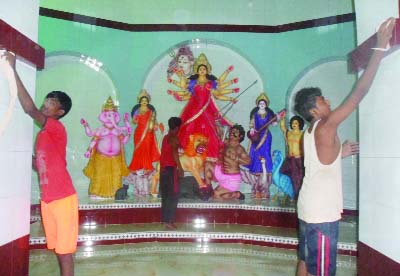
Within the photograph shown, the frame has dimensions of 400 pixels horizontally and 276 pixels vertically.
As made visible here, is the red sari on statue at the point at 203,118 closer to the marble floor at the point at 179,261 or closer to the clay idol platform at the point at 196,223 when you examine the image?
the clay idol platform at the point at 196,223

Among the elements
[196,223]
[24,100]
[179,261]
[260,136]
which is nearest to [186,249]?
[179,261]

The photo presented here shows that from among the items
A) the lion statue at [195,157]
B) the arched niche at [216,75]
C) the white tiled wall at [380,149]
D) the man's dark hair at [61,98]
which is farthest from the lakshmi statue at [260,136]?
the man's dark hair at [61,98]

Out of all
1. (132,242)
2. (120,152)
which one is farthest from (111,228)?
(120,152)

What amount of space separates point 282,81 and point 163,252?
4.15 m

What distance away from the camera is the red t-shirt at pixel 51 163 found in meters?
3.00

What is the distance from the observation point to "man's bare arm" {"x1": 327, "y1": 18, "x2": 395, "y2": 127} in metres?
2.54

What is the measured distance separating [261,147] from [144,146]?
221 cm

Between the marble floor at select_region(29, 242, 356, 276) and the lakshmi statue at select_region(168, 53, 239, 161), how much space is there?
2268 mm

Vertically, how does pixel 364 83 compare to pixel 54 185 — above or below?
above

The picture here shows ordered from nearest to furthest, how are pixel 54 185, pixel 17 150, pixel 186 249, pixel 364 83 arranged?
1. pixel 364 83
2. pixel 54 185
3. pixel 17 150
4. pixel 186 249

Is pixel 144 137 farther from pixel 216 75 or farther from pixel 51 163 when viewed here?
pixel 51 163

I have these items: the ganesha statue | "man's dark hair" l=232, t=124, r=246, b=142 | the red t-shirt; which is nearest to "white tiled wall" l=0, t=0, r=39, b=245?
the red t-shirt

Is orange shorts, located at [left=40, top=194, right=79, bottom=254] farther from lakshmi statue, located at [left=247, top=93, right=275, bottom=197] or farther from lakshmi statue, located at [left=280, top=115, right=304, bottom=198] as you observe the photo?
lakshmi statue, located at [left=247, top=93, right=275, bottom=197]

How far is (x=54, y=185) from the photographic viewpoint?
3002 mm
